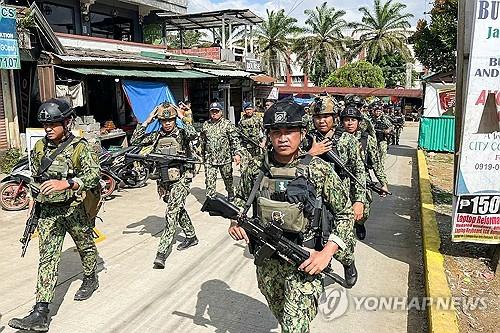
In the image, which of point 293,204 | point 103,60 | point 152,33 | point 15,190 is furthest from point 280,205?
point 152,33

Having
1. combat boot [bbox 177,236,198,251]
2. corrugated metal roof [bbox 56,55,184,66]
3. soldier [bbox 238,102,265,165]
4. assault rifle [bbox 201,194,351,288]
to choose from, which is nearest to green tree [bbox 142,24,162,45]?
corrugated metal roof [bbox 56,55,184,66]

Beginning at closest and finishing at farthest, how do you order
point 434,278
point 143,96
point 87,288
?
1. point 434,278
2. point 87,288
3. point 143,96

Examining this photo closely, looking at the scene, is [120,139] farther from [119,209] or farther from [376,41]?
[376,41]

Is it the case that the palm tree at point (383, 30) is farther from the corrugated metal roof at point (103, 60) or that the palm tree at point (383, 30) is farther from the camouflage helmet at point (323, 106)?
the camouflage helmet at point (323, 106)

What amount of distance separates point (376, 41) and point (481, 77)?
40.4 meters

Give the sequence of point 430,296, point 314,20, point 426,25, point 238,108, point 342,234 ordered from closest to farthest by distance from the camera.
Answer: point 342,234
point 430,296
point 426,25
point 238,108
point 314,20

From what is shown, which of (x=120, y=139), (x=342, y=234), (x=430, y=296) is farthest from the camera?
(x=120, y=139)

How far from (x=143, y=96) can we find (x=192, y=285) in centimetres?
861

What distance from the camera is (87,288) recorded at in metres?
4.20

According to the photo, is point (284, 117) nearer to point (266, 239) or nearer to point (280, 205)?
point (280, 205)

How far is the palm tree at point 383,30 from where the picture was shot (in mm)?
40969

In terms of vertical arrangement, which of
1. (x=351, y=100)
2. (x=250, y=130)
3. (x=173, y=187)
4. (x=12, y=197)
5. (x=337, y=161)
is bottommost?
(x=12, y=197)

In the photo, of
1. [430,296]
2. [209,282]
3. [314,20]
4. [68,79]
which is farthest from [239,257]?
[314,20]

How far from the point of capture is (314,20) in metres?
41.7
